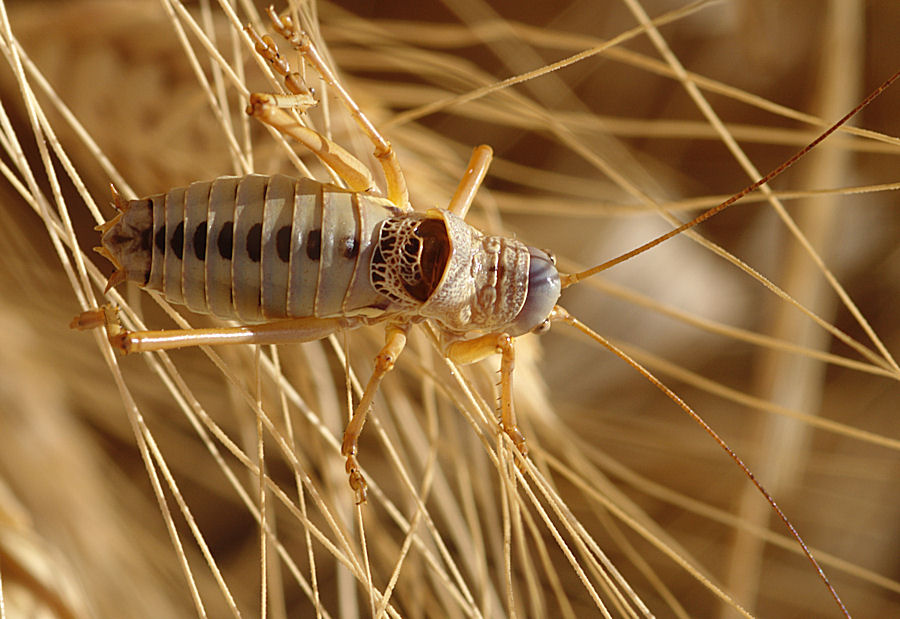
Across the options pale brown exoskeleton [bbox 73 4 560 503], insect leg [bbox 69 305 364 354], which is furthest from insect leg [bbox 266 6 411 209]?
insect leg [bbox 69 305 364 354]

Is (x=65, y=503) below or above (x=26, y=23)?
below

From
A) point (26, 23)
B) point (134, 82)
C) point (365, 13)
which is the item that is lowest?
point (134, 82)

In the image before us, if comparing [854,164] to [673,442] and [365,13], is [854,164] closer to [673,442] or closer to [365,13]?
[673,442]

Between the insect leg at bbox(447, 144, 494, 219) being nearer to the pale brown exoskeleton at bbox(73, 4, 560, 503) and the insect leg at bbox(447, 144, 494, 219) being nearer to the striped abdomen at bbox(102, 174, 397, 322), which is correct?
the pale brown exoskeleton at bbox(73, 4, 560, 503)

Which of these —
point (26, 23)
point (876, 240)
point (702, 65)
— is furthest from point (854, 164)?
point (26, 23)

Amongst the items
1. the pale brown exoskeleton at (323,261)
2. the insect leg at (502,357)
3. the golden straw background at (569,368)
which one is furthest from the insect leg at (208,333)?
the golden straw background at (569,368)

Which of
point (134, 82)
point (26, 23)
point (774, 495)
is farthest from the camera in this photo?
point (774, 495)
